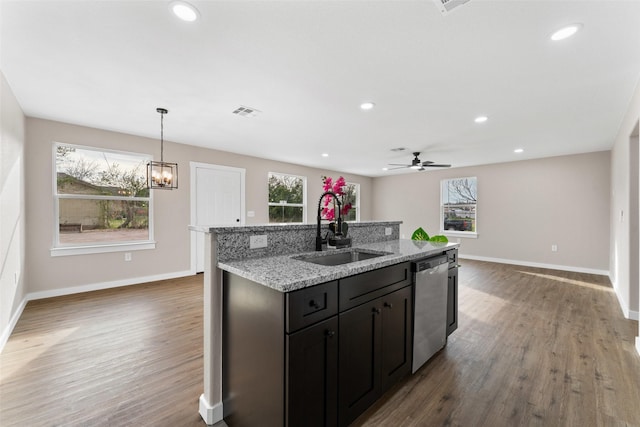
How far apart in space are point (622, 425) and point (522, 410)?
0.50 meters

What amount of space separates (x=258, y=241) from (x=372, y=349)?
3.13 feet

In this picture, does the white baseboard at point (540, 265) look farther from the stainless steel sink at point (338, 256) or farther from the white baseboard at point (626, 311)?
the stainless steel sink at point (338, 256)

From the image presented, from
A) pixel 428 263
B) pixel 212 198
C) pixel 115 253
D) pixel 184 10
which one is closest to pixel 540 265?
pixel 428 263

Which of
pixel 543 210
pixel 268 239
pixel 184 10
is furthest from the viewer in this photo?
pixel 543 210

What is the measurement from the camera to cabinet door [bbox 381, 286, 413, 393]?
1.76 metres

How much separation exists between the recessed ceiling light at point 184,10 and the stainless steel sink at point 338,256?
1647 millimetres

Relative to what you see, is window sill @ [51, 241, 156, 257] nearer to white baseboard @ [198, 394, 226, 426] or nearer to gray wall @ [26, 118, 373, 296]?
gray wall @ [26, 118, 373, 296]

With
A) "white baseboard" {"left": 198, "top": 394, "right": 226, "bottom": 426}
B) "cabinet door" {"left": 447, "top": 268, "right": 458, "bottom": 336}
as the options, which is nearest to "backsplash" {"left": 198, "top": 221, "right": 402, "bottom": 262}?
"white baseboard" {"left": 198, "top": 394, "right": 226, "bottom": 426}

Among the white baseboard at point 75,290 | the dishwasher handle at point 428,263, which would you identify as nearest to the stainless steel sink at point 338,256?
the dishwasher handle at point 428,263

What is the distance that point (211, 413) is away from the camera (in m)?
1.60

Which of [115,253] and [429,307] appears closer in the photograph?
[429,307]

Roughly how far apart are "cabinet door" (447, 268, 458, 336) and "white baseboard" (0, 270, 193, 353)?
3942 mm

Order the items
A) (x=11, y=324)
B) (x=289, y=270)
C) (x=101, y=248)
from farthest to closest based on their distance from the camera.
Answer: (x=101, y=248)
(x=11, y=324)
(x=289, y=270)

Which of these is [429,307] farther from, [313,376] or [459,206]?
[459,206]
